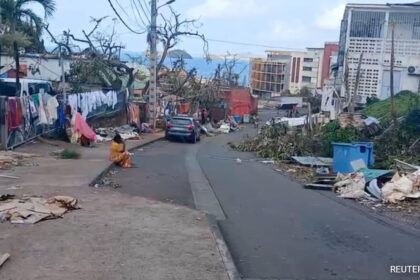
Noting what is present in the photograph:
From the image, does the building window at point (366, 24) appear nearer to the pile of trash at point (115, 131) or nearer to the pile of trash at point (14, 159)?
the pile of trash at point (115, 131)

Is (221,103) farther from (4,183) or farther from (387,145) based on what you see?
(4,183)

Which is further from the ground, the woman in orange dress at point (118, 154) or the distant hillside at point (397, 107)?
the distant hillside at point (397, 107)

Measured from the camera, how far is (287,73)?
358 ft

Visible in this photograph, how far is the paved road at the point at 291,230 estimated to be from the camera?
23.6 feet

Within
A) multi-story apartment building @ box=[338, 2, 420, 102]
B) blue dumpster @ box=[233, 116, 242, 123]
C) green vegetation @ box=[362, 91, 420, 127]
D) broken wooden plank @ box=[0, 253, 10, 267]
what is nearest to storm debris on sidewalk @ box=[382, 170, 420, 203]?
broken wooden plank @ box=[0, 253, 10, 267]

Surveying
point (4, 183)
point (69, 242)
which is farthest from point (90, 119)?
point (69, 242)

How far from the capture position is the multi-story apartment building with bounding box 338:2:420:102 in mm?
35062

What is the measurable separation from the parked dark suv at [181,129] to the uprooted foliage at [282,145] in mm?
5690

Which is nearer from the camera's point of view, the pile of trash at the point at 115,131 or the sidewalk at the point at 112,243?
the sidewalk at the point at 112,243

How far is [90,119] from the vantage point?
1155 inches

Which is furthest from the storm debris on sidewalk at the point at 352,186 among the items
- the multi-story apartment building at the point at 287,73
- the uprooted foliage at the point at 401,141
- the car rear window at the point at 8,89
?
the multi-story apartment building at the point at 287,73

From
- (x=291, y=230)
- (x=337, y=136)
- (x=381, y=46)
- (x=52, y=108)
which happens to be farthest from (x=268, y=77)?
(x=291, y=230)

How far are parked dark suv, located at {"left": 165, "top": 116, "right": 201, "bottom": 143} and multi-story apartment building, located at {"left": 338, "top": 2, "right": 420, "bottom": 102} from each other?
9548mm

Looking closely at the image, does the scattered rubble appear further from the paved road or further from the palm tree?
the palm tree
